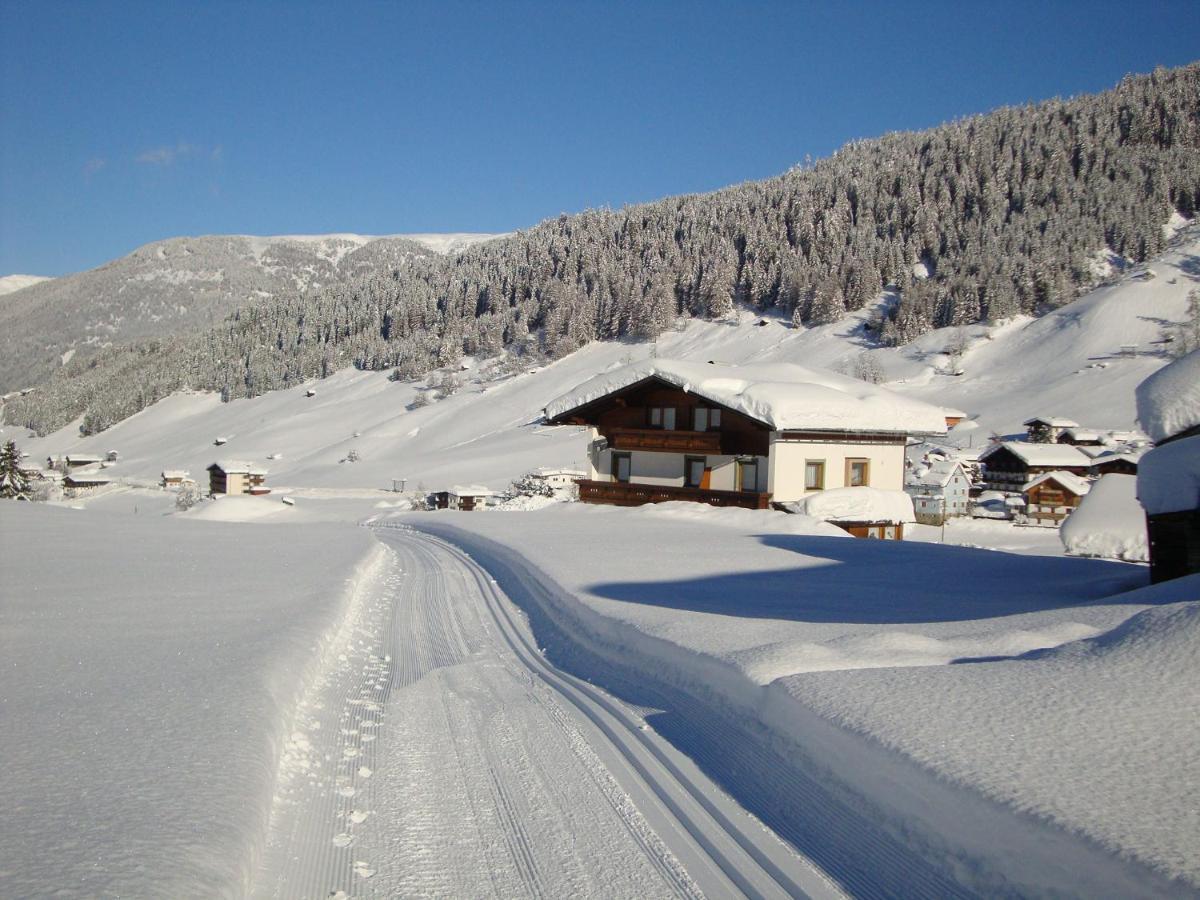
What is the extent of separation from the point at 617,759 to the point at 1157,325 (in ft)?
317

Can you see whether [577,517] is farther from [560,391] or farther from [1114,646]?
[560,391]

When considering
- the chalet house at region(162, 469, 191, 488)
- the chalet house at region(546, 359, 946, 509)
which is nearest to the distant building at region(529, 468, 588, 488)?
the chalet house at region(546, 359, 946, 509)

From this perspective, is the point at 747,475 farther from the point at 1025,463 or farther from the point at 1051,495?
the point at 1025,463

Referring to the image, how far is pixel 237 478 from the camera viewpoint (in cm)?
6444

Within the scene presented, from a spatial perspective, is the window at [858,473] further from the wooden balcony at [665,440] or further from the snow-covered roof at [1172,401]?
the snow-covered roof at [1172,401]

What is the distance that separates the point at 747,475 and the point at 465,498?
3009cm

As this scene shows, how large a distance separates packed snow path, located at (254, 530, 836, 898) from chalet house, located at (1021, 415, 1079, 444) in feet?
210

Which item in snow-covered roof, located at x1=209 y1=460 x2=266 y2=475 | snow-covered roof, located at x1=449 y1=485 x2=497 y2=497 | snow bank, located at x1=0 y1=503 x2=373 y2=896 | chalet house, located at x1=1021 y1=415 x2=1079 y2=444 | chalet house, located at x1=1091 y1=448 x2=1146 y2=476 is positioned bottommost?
snow bank, located at x1=0 y1=503 x2=373 y2=896

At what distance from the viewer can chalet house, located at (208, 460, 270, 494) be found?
210ft

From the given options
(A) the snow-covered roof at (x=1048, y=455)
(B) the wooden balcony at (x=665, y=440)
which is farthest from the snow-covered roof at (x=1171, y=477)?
(A) the snow-covered roof at (x=1048, y=455)

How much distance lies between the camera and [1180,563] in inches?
408


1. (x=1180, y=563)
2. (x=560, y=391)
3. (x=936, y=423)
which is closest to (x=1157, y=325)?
(x=560, y=391)

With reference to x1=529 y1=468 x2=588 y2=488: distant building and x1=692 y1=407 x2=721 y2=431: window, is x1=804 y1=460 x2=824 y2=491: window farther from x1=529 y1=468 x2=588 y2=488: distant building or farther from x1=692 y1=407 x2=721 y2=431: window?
x1=529 y1=468 x2=588 y2=488: distant building

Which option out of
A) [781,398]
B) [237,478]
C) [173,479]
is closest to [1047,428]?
[781,398]
